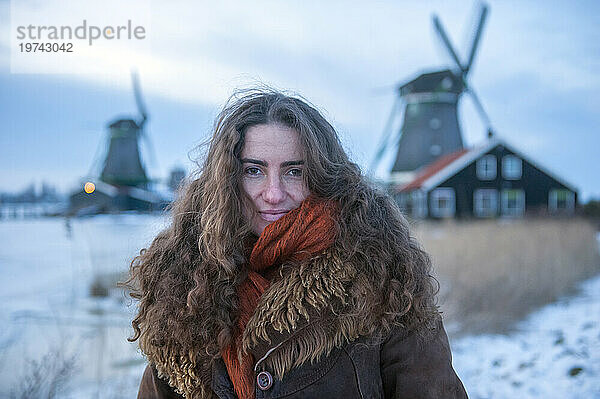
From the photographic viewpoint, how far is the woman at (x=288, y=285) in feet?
5.04

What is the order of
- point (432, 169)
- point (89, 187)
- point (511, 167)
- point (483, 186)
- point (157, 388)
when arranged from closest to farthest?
point (157, 388), point (89, 187), point (511, 167), point (483, 186), point (432, 169)

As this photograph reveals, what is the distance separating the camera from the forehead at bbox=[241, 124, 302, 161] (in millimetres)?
1652

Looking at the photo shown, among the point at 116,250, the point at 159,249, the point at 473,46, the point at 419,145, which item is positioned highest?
the point at 473,46

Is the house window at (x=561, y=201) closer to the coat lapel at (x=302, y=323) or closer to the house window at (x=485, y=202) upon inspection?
the house window at (x=485, y=202)

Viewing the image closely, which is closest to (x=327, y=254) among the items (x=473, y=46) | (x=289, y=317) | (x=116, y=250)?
(x=289, y=317)

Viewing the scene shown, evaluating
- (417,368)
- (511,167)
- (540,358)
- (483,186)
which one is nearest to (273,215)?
(417,368)

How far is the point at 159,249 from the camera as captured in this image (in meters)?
1.83

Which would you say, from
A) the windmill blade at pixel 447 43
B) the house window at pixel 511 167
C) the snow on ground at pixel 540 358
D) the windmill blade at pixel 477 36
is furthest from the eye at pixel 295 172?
the windmill blade at pixel 477 36

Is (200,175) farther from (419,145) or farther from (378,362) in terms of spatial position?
(419,145)

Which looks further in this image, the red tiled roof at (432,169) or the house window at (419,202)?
the red tiled roof at (432,169)

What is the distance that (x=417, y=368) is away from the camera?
5.00 feet

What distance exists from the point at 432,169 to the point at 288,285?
11.1 meters

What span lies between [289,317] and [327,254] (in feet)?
0.74

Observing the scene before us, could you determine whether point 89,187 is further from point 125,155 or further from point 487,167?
point 487,167
